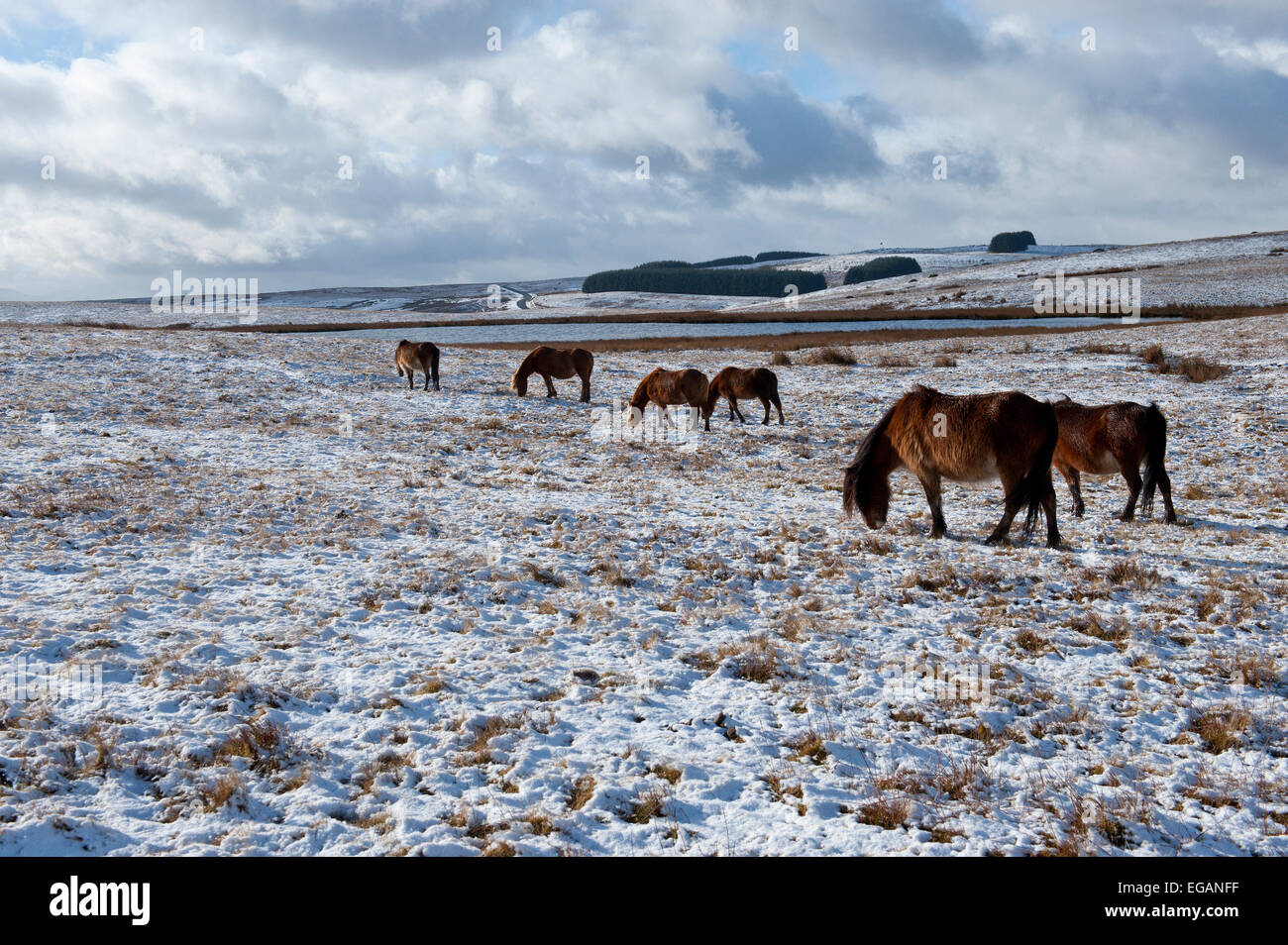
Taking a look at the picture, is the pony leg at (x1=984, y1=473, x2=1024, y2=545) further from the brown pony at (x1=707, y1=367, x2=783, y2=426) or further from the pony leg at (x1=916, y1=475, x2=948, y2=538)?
the brown pony at (x1=707, y1=367, x2=783, y2=426)

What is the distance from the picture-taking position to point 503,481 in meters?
12.8

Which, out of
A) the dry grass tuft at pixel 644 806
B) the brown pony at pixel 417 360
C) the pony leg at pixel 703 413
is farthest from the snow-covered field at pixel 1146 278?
the dry grass tuft at pixel 644 806

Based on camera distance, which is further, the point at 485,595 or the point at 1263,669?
the point at 485,595

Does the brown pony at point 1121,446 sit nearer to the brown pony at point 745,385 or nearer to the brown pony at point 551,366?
the brown pony at point 745,385

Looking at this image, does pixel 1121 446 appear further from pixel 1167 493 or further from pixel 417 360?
pixel 417 360

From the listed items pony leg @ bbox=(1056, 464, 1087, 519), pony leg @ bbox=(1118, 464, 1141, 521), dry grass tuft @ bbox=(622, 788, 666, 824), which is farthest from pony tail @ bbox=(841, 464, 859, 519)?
dry grass tuft @ bbox=(622, 788, 666, 824)

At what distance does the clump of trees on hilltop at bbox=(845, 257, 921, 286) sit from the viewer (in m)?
140

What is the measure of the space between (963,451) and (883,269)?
476 ft

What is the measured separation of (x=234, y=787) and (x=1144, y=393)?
22918mm

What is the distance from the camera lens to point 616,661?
6277 millimetres

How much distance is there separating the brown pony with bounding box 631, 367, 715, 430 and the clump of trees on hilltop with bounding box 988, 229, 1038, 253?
169696 millimetres

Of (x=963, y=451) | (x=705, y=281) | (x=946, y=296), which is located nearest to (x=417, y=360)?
(x=963, y=451)
